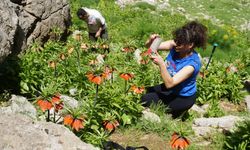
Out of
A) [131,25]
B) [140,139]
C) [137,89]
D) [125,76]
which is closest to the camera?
[125,76]

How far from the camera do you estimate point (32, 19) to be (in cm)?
842

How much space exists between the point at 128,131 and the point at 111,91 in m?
0.55

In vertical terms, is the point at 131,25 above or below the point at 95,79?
below

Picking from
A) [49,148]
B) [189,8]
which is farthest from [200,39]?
[189,8]

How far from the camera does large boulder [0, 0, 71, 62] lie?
6133 millimetres

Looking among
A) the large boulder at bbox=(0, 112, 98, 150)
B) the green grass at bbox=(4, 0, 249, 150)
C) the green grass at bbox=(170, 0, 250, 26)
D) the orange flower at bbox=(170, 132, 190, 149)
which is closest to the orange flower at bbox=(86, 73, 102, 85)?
the green grass at bbox=(4, 0, 249, 150)

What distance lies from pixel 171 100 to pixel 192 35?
3.44ft

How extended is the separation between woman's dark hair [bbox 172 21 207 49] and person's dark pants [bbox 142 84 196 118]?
0.81m

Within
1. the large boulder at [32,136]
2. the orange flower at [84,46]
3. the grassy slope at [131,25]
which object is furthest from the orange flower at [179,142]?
the grassy slope at [131,25]

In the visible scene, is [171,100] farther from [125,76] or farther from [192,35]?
[125,76]

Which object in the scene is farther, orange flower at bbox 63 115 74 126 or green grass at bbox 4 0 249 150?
green grass at bbox 4 0 249 150

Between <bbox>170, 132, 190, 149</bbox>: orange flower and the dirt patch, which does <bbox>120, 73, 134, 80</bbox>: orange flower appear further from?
<bbox>170, 132, 190, 149</bbox>: orange flower

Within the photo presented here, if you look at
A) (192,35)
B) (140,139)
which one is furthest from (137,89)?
(192,35)

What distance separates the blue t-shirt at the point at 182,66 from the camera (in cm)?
602
